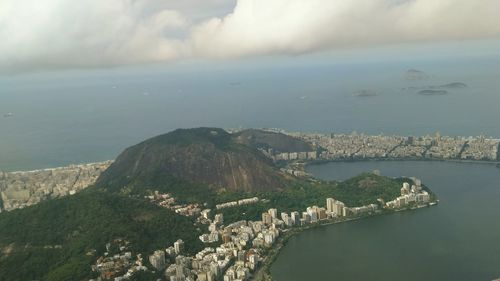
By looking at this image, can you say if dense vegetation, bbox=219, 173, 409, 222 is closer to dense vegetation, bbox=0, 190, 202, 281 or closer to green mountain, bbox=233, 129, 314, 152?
dense vegetation, bbox=0, 190, 202, 281

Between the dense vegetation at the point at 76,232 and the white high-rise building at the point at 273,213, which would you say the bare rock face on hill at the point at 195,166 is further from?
the dense vegetation at the point at 76,232

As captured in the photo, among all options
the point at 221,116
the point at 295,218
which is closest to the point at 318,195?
the point at 295,218

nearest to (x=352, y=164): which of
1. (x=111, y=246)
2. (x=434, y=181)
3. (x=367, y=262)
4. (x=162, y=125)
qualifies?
(x=434, y=181)

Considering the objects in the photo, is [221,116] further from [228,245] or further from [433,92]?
[228,245]

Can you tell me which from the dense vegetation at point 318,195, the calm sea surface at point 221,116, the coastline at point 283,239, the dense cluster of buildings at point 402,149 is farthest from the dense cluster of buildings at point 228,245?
the calm sea surface at point 221,116

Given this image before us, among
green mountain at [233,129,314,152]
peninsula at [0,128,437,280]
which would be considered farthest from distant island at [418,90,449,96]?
peninsula at [0,128,437,280]

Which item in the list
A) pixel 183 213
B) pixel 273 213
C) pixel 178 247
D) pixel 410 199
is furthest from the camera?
pixel 410 199
